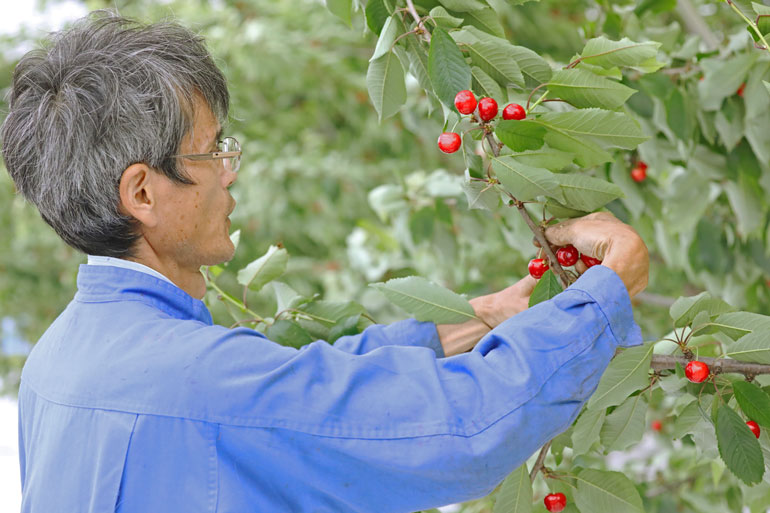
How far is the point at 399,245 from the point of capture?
285 cm

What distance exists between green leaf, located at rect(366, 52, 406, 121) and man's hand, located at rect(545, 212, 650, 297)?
30 cm

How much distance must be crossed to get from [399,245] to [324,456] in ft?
6.33

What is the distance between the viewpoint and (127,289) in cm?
112

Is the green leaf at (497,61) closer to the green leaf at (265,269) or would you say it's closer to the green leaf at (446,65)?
the green leaf at (446,65)

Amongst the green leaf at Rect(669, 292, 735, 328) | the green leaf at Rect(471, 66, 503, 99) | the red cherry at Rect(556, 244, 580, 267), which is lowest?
the green leaf at Rect(669, 292, 735, 328)

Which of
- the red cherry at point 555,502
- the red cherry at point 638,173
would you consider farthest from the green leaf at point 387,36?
the red cherry at point 638,173

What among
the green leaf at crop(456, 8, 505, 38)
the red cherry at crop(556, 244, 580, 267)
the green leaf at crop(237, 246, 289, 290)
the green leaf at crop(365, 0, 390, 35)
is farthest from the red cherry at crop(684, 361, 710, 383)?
the green leaf at crop(237, 246, 289, 290)

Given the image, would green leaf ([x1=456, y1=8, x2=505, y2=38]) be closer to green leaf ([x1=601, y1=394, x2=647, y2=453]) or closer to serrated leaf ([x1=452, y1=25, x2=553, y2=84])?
serrated leaf ([x1=452, y1=25, x2=553, y2=84])

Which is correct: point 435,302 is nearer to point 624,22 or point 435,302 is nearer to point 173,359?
point 173,359

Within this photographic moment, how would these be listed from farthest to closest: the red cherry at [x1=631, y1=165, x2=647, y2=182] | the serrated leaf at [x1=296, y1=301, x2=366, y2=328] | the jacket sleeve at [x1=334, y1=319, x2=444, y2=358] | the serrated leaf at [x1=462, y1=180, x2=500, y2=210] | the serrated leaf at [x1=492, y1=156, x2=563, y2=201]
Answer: the red cherry at [x1=631, y1=165, x2=647, y2=182] → the serrated leaf at [x1=296, y1=301, x2=366, y2=328] → the jacket sleeve at [x1=334, y1=319, x2=444, y2=358] → the serrated leaf at [x1=462, y1=180, x2=500, y2=210] → the serrated leaf at [x1=492, y1=156, x2=563, y2=201]

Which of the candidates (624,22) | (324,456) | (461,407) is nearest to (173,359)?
(324,456)

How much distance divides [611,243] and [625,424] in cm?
30

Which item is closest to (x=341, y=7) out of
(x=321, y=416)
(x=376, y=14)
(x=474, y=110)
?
(x=376, y=14)

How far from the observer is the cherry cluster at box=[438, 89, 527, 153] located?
1.05 meters
